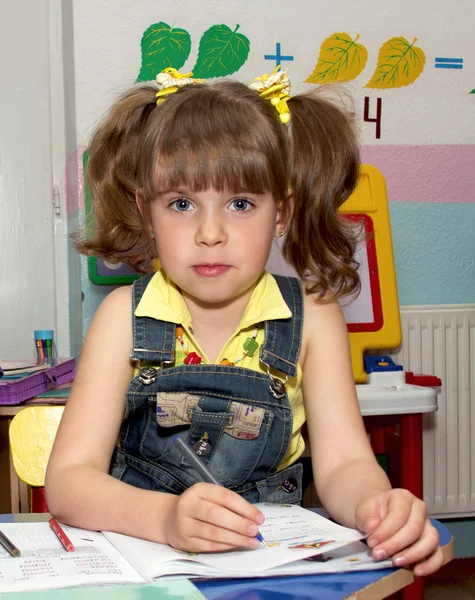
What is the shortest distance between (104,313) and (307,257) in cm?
32

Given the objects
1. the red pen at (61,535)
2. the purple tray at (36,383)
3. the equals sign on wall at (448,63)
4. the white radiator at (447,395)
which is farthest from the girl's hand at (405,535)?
the equals sign on wall at (448,63)

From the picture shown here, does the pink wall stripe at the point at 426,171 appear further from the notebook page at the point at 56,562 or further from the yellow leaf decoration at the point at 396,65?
the notebook page at the point at 56,562

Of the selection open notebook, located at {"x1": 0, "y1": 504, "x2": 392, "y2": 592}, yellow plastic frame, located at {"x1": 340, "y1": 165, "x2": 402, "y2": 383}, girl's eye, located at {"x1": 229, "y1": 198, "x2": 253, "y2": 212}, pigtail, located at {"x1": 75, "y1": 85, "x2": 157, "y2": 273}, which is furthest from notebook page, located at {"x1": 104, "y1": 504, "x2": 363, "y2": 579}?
yellow plastic frame, located at {"x1": 340, "y1": 165, "x2": 402, "y2": 383}

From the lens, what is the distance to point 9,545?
2.09 ft

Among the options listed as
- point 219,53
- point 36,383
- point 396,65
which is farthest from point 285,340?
point 396,65

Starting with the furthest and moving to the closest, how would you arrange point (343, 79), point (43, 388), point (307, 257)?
point (343, 79)
point (43, 388)
point (307, 257)

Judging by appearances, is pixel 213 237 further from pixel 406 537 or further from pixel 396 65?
pixel 396 65

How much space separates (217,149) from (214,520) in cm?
44

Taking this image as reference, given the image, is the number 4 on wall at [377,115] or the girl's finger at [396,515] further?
the number 4 on wall at [377,115]

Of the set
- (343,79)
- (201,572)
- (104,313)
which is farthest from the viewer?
(343,79)

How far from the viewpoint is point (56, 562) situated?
604 millimetres

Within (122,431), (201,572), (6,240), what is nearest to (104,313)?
(122,431)

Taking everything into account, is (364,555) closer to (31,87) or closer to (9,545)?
(9,545)

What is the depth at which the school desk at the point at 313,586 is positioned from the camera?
0.55 m
